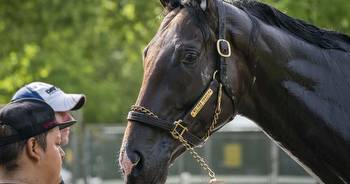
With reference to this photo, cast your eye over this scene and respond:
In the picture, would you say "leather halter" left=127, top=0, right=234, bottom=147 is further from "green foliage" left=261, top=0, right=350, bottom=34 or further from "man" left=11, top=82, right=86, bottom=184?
"green foliage" left=261, top=0, right=350, bottom=34

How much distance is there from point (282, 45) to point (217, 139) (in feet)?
30.8

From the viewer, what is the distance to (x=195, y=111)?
14.6 feet

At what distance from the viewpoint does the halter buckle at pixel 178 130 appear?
441 cm

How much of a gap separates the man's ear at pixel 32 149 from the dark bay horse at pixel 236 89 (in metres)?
0.89

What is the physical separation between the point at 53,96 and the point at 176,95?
2.39ft

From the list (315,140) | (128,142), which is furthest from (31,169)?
(315,140)

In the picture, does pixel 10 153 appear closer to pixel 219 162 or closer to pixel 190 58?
pixel 190 58

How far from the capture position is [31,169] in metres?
3.48

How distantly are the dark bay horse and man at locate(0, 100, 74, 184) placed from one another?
0.84 metres

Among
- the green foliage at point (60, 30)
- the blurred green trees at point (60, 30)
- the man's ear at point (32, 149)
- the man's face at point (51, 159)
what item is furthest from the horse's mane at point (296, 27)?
the green foliage at point (60, 30)

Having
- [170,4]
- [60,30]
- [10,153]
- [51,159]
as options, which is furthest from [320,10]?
[10,153]

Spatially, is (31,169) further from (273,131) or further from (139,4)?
(139,4)

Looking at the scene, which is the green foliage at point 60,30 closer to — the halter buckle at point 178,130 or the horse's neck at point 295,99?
the horse's neck at point 295,99

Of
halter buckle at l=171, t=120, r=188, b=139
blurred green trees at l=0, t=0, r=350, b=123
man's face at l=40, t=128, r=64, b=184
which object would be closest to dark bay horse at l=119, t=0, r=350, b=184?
halter buckle at l=171, t=120, r=188, b=139
